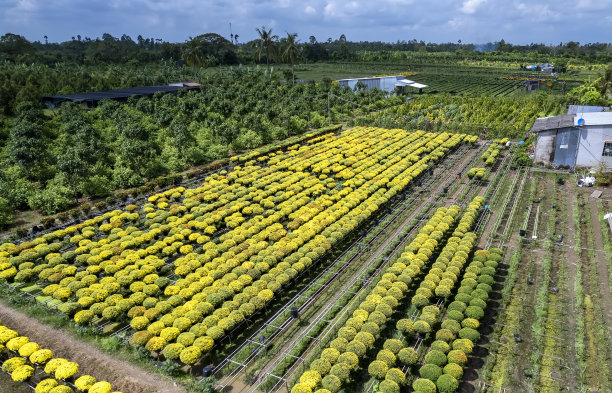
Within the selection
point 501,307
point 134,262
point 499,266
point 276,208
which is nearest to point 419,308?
point 501,307

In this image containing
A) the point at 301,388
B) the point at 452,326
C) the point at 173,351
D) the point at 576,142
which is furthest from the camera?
the point at 576,142

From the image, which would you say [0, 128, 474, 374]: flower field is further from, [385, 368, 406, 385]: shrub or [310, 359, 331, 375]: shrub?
[385, 368, 406, 385]: shrub

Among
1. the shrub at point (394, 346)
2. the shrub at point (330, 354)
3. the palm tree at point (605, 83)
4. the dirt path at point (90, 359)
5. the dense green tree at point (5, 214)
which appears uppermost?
the palm tree at point (605, 83)

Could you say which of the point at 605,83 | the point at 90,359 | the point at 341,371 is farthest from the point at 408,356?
the point at 605,83

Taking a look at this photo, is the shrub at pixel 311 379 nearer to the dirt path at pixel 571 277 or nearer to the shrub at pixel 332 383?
the shrub at pixel 332 383

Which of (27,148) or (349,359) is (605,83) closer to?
(349,359)

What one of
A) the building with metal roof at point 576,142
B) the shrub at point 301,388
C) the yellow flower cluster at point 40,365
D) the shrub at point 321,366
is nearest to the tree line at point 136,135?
the yellow flower cluster at point 40,365

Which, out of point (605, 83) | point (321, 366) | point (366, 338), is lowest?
point (321, 366)
